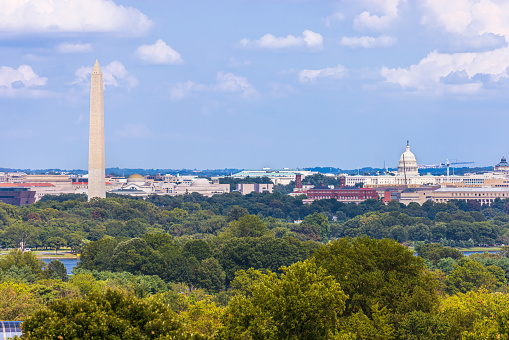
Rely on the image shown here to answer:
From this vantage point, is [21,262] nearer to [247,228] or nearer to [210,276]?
[210,276]

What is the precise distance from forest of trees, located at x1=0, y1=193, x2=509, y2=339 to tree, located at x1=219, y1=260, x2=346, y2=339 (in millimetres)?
41

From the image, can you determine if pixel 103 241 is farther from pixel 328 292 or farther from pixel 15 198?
pixel 15 198

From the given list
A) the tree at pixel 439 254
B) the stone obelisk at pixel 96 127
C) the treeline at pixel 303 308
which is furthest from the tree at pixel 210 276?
the stone obelisk at pixel 96 127

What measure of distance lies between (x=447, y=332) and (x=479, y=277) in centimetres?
2358

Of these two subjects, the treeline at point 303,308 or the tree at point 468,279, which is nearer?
the treeline at point 303,308

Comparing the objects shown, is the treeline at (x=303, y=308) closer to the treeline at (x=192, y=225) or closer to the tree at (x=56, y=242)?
the tree at (x=56, y=242)

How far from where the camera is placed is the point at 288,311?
30.1 meters

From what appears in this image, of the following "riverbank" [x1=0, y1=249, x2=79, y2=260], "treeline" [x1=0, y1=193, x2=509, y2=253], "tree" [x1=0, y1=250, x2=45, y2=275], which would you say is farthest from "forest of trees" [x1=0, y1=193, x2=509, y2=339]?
"riverbank" [x1=0, y1=249, x2=79, y2=260]

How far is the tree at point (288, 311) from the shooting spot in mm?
29250

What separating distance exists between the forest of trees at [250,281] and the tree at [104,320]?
0.03 meters

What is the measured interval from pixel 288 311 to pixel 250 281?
24.4 meters

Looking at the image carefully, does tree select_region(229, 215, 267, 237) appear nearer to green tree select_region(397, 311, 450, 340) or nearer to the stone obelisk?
the stone obelisk

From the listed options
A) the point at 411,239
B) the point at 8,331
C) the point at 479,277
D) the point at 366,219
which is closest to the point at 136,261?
the point at 479,277

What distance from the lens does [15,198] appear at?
181 metres
